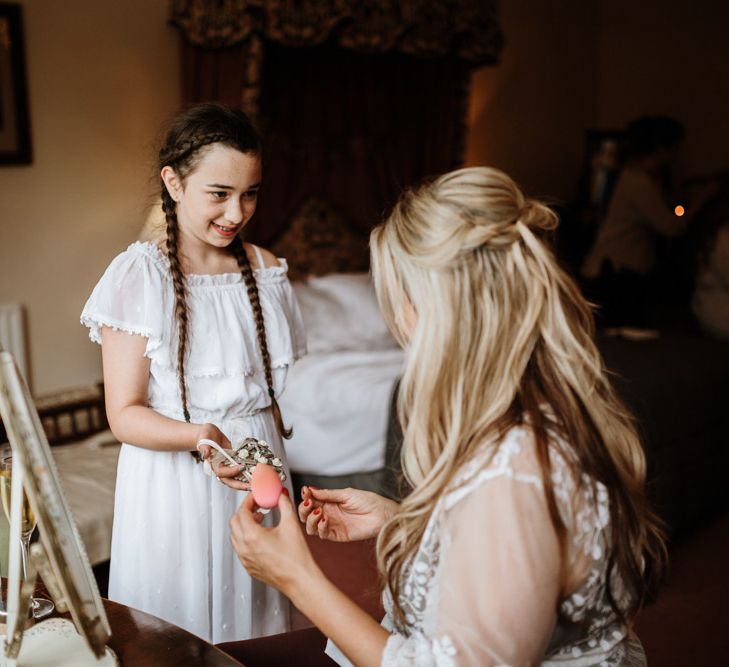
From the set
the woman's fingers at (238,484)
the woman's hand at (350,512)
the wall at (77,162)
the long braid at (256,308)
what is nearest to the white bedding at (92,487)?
the wall at (77,162)

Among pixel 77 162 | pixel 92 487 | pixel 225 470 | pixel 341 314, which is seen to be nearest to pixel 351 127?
pixel 341 314

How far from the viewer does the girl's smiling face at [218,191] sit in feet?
5.31

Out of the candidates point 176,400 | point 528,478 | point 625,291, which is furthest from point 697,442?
point 528,478

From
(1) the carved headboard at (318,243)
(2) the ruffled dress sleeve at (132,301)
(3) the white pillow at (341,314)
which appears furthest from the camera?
(1) the carved headboard at (318,243)

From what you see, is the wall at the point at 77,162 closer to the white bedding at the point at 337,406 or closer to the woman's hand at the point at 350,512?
the white bedding at the point at 337,406

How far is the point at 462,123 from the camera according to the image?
481 cm

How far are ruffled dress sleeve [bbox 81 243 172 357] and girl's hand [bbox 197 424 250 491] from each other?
20 centimetres

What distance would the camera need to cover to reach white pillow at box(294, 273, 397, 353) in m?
3.97

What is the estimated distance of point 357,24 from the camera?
13.0ft

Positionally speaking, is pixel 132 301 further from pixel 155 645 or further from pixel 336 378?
pixel 336 378

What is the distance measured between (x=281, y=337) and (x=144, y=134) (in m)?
2.35

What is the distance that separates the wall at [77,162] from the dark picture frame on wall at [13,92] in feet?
0.19

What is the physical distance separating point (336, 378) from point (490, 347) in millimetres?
2508

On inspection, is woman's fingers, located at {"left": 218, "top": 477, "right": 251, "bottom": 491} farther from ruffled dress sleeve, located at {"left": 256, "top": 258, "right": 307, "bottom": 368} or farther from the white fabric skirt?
ruffled dress sleeve, located at {"left": 256, "top": 258, "right": 307, "bottom": 368}
